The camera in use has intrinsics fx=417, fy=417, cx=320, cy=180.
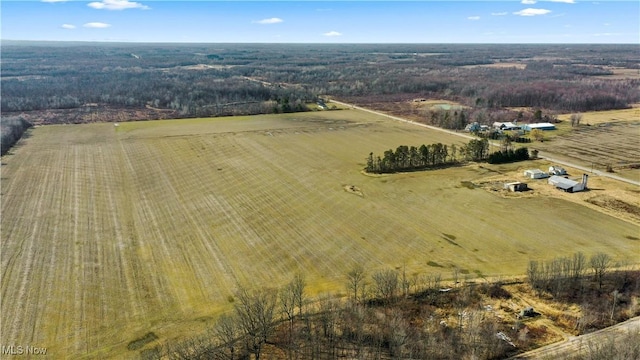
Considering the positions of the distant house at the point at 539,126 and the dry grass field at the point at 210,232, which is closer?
the dry grass field at the point at 210,232

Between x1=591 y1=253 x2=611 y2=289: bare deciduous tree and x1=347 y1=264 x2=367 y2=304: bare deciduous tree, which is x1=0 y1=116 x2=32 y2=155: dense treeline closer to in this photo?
x1=347 y1=264 x2=367 y2=304: bare deciduous tree

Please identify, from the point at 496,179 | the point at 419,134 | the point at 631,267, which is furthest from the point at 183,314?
the point at 419,134

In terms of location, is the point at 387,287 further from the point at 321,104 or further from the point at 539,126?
the point at 321,104

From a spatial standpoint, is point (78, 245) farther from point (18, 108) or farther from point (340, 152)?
point (18, 108)

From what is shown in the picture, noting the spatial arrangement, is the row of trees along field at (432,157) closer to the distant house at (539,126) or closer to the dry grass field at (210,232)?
the dry grass field at (210,232)

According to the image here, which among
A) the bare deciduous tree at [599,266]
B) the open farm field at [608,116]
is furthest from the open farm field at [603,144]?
the bare deciduous tree at [599,266]

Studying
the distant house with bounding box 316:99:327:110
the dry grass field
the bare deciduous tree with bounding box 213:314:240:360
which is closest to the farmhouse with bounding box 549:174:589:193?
the dry grass field
